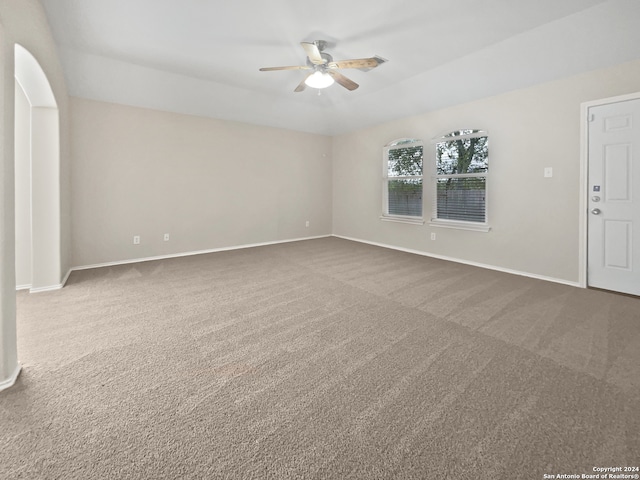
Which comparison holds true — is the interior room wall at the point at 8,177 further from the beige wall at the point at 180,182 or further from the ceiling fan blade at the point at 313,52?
the beige wall at the point at 180,182

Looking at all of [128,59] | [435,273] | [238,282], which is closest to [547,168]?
[435,273]

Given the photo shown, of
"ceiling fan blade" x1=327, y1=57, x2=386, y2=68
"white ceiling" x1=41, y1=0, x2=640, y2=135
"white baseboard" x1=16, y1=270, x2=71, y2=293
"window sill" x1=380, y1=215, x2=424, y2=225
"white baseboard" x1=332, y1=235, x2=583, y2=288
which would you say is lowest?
"white baseboard" x1=16, y1=270, x2=71, y2=293

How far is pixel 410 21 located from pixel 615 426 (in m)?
3.59

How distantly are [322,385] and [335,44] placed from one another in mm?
3657

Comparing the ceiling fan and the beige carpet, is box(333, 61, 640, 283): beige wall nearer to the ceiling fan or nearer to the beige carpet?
the beige carpet

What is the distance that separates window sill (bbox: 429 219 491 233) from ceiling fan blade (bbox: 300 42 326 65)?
326 centimetres

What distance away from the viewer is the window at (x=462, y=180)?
4.59 m

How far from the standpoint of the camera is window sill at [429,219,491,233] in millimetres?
4555

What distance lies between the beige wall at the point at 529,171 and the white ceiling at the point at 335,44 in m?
0.22

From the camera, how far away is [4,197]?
1.70 m

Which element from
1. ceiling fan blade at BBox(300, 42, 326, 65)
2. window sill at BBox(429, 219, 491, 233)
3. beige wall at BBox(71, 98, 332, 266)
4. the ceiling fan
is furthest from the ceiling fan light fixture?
window sill at BBox(429, 219, 491, 233)

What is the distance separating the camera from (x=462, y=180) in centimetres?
488

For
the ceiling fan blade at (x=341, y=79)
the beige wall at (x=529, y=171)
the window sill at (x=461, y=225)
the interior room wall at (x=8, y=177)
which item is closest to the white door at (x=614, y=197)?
the beige wall at (x=529, y=171)

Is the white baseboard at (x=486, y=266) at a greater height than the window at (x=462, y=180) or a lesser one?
lesser
